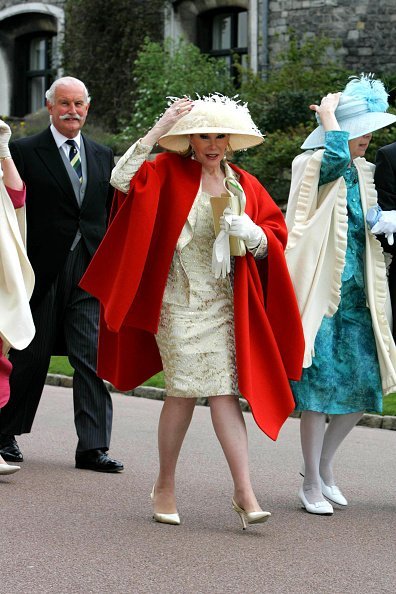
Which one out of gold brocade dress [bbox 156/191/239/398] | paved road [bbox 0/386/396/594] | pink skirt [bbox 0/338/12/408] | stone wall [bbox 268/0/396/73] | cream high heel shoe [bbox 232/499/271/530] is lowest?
paved road [bbox 0/386/396/594]

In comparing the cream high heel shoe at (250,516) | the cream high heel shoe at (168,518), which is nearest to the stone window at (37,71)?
the cream high heel shoe at (168,518)

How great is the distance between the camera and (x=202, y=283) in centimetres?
633

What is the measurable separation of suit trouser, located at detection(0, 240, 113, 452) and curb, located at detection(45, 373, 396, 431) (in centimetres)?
161

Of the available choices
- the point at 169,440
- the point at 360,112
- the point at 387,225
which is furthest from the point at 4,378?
A: the point at 360,112

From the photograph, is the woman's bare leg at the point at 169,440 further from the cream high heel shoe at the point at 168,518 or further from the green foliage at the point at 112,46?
the green foliage at the point at 112,46

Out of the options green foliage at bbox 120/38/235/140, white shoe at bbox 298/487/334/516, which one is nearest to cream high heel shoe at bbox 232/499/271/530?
white shoe at bbox 298/487/334/516

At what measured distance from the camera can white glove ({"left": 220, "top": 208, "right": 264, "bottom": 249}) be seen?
6.10 metres

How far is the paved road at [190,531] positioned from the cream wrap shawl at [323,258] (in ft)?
2.82

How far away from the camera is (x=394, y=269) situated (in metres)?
7.23

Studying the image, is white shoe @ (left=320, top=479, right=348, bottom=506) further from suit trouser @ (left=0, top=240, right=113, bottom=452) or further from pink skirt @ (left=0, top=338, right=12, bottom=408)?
pink skirt @ (left=0, top=338, right=12, bottom=408)

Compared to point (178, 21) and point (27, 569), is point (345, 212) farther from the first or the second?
point (178, 21)

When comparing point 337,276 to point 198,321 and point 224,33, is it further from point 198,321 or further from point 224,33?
point 224,33

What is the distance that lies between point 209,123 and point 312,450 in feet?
5.60

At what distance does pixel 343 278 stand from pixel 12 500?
1917mm
